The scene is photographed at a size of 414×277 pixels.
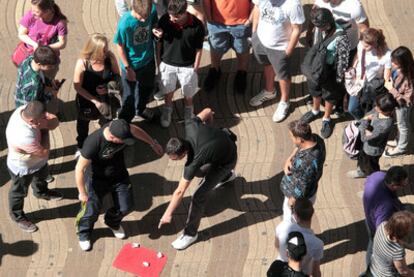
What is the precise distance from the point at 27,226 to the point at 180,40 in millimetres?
2834

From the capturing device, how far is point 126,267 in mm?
8516

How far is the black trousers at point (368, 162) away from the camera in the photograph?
Result: 876 centimetres

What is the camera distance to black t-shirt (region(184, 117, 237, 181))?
7.74 meters

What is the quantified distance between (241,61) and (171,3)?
187 cm

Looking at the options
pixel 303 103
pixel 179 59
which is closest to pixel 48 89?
pixel 179 59

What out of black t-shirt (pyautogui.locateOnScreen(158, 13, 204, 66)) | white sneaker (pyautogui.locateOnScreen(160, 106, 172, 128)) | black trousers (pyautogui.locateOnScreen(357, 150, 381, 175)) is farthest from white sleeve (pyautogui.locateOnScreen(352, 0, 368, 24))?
white sneaker (pyautogui.locateOnScreen(160, 106, 172, 128))

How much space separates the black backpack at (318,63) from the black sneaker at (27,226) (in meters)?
3.75

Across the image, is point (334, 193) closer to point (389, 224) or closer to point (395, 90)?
point (395, 90)

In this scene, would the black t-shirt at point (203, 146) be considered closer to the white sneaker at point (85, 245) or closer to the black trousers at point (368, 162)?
the white sneaker at point (85, 245)

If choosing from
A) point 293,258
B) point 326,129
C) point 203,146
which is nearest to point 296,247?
point 293,258

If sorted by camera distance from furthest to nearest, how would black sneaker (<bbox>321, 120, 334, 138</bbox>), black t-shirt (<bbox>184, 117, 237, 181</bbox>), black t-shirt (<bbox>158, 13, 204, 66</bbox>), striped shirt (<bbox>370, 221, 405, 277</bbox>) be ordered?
black sneaker (<bbox>321, 120, 334, 138</bbox>)
black t-shirt (<bbox>158, 13, 204, 66</bbox>)
black t-shirt (<bbox>184, 117, 237, 181</bbox>)
striped shirt (<bbox>370, 221, 405, 277</bbox>)

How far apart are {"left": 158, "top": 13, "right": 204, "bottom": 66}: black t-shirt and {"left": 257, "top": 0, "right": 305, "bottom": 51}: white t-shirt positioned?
2.58ft

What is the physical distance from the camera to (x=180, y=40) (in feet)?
29.5

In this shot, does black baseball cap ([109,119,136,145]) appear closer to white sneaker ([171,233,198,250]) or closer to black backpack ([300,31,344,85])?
white sneaker ([171,233,198,250])
